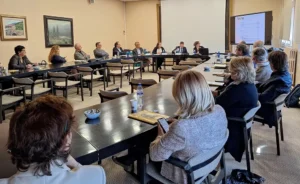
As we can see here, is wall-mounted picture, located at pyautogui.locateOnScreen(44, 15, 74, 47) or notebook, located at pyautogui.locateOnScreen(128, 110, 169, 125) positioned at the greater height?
wall-mounted picture, located at pyautogui.locateOnScreen(44, 15, 74, 47)

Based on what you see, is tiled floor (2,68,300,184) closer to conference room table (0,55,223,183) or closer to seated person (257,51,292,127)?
seated person (257,51,292,127)

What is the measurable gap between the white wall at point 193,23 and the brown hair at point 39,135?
10323 mm

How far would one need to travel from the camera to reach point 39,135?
95cm

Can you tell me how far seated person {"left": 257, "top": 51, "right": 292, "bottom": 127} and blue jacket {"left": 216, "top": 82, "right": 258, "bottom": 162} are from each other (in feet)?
1.94

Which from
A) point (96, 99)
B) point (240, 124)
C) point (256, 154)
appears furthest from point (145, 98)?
point (96, 99)

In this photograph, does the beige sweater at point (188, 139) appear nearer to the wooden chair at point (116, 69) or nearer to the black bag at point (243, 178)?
the black bag at point (243, 178)

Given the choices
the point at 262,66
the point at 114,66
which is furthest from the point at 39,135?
the point at 114,66

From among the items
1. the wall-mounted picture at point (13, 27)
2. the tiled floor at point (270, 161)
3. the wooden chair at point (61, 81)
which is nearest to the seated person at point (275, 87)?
the tiled floor at point (270, 161)

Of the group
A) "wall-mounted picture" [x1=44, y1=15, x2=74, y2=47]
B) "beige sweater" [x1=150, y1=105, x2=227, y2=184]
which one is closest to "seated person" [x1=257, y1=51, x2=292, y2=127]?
"beige sweater" [x1=150, y1=105, x2=227, y2=184]

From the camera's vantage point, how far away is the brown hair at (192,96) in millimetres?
1568

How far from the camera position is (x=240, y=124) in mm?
2301

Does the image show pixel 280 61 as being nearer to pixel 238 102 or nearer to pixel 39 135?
pixel 238 102

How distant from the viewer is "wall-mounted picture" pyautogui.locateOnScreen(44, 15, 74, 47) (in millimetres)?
8453

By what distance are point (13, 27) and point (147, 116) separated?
681 cm
